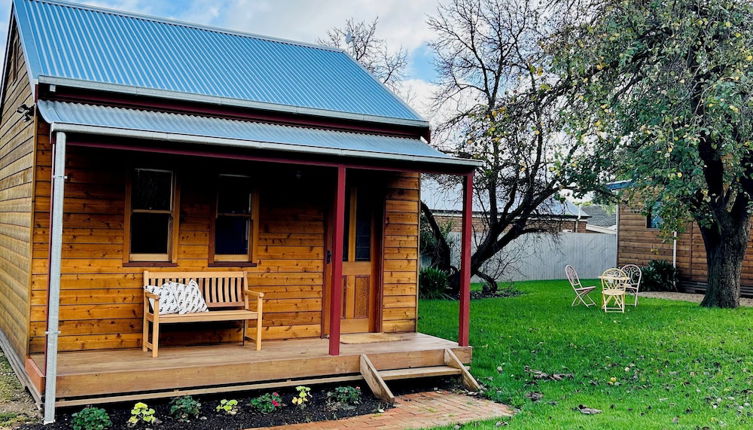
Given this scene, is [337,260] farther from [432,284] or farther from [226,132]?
[432,284]

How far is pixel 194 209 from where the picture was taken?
8500 millimetres

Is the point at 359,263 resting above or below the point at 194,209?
below

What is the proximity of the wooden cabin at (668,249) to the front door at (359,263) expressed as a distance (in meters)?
12.3

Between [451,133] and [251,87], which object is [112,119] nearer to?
[251,87]

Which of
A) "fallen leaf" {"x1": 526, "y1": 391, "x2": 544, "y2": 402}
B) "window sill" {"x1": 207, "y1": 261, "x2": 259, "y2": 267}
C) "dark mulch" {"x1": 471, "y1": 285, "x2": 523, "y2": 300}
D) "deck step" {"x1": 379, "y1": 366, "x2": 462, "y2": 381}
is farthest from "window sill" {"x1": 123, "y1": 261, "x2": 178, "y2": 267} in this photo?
"dark mulch" {"x1": 471, "y1": 285, "x2": 523, "y2": 300}

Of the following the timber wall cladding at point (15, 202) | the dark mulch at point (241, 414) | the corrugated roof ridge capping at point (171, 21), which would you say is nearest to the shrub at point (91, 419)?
the dark mulch at point (241, 414)

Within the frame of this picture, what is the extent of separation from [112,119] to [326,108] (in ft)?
9.56

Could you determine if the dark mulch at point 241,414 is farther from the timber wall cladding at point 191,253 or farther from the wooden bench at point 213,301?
the timber wall cladding at point 191,253

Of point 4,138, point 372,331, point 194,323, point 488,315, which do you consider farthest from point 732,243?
point 4,138

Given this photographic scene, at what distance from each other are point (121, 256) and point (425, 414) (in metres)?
3.94

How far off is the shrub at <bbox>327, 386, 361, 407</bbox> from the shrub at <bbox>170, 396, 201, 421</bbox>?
1.47 metres

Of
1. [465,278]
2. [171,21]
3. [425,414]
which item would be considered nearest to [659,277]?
[465,278]

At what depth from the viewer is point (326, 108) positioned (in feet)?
30.6

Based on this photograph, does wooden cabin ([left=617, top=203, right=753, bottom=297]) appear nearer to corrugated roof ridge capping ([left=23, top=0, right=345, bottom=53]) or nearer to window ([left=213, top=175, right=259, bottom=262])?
corrugated roof ridge capping ([left=23, top=0, right=345, bottom=53])
